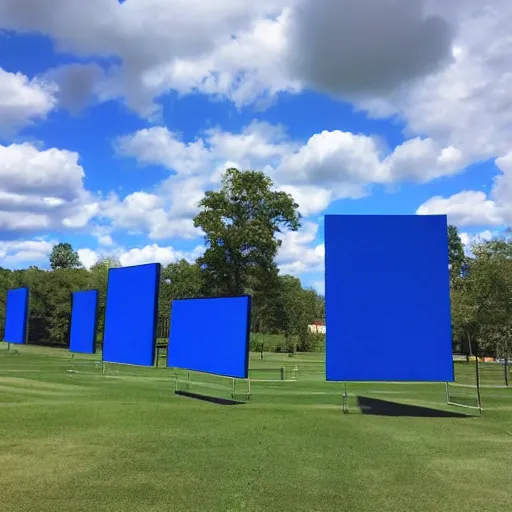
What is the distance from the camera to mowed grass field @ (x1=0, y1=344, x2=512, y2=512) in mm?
7480

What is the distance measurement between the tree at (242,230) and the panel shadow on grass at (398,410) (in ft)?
126

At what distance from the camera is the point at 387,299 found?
16.3m

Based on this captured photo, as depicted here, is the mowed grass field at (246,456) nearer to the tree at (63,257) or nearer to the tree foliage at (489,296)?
the tree foliage at (489,296)

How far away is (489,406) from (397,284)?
5220 millimetres

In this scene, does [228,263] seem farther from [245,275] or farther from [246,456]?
[246,456]

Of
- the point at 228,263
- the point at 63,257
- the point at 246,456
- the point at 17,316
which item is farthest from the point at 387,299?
the point at 63,257

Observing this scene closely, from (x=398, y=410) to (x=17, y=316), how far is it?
115 feet

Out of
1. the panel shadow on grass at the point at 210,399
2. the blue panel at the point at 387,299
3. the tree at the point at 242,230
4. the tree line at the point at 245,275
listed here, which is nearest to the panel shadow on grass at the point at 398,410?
the blue panel at the point at 387,299

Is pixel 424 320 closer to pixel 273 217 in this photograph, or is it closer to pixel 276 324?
pixel 273 217

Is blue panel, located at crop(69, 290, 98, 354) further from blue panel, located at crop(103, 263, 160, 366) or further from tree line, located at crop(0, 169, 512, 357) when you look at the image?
tree line, located at crop(0, 169, 512, 357)

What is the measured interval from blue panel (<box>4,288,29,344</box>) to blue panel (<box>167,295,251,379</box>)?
23.8 meters

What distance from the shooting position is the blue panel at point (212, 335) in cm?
1850

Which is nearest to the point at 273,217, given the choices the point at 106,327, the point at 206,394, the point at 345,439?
the point at 106,327

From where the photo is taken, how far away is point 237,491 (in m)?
7.79
